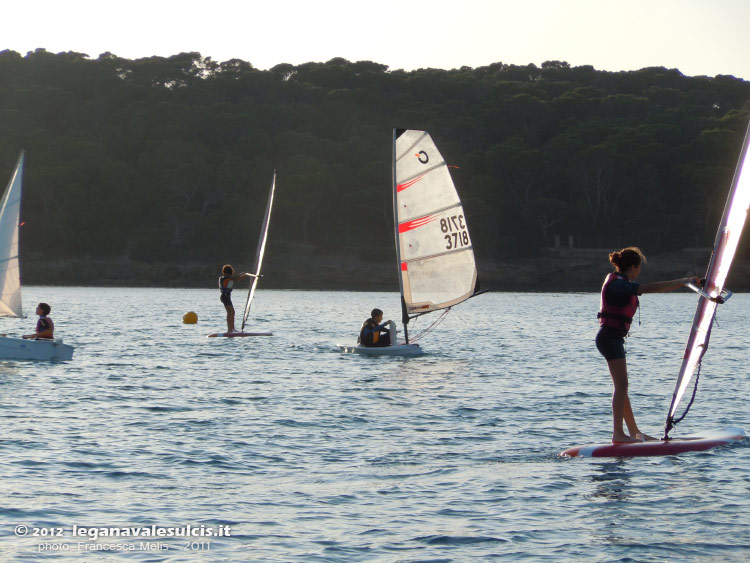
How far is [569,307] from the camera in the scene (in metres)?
66.3

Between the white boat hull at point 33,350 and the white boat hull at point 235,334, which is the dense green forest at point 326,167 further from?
the white boat hull at point 33,350

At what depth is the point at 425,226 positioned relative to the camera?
94.3 ft

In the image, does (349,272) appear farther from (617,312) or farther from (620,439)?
(617,312)

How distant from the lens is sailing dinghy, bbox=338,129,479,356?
93.9ft

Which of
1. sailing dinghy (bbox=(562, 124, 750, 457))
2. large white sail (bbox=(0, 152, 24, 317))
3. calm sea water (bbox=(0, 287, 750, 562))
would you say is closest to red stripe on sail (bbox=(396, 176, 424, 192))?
calm sea water (bbox=(0, 287, 750, 562))

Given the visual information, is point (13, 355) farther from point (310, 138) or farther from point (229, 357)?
point (310, 138)

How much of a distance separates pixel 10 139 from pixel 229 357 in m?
93.0

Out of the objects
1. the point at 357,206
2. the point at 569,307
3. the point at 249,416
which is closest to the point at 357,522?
the point at 249,416

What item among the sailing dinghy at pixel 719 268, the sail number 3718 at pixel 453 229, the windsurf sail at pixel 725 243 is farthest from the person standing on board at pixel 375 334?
the windsurf sail at pixel 725 243

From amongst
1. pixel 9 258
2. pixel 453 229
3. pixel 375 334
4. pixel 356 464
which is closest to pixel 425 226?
pixel 453 229

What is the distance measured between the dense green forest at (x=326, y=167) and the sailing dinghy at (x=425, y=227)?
74.1 meters

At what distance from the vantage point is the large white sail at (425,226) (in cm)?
2862

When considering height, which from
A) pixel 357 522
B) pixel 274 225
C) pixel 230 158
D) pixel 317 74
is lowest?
pixel 357 522

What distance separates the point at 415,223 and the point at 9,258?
10652 millimetres
